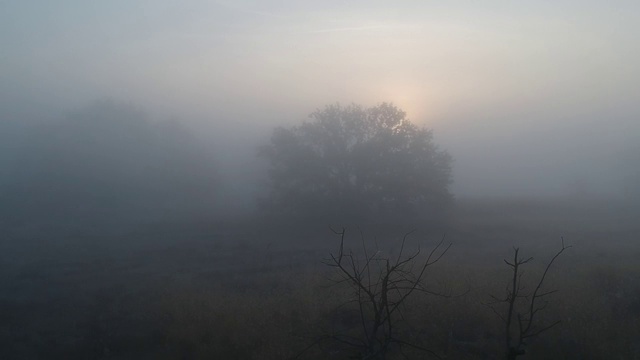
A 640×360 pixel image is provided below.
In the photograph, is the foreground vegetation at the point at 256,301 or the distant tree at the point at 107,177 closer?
the foreground vegetation at the point at 256,301

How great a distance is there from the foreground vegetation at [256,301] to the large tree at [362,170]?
8822 millimetres

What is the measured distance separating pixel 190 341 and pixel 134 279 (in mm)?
9350

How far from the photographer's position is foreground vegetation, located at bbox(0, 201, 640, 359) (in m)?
12.2

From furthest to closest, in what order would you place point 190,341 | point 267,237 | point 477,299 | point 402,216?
1. point 402,216
2. point 267,237
3. point 477,299
4. point 190,341

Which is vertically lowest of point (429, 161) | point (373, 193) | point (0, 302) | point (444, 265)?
point (0, 302)

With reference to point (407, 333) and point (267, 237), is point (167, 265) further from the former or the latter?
point (407, 333)

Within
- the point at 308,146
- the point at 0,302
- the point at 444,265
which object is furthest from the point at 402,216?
the point at 0,302

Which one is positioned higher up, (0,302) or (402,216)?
(402,216)

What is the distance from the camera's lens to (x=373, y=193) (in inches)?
1597

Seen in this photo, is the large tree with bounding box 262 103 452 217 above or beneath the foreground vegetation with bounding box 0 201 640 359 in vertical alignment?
above

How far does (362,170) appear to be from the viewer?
133ft

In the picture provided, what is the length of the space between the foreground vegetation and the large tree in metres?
8.82

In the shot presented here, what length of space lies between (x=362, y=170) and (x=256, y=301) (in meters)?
25.6

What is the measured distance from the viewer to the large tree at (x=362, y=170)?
40219mm
